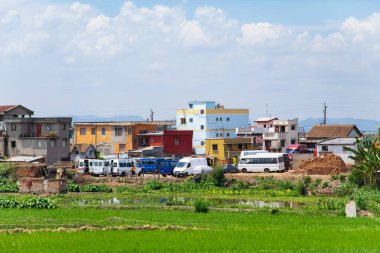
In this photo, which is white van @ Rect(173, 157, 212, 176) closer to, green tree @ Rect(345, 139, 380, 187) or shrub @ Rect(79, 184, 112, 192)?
shrub @ Rect(79, 184, 112, 192)

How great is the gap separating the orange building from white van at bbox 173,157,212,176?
2213 cm

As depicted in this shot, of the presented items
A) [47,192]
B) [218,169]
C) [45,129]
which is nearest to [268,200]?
[218,169]

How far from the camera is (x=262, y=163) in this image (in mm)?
60250

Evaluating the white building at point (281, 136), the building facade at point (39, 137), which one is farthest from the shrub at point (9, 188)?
the white building at point (281, 136)

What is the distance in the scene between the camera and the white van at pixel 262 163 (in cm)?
5969

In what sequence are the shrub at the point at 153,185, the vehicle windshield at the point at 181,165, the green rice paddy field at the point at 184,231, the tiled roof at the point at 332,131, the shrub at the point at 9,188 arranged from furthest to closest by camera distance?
the tiled roof at the point at 332,131
the vehicle windshield at the point at 181,165
the shrub at the point at 153,185
the shrub at the point at 9,188
the green rice paddy field at the point at 184,231

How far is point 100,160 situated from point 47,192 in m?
16.1

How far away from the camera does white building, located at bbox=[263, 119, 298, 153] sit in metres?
82.1

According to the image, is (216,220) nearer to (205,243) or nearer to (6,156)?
(205,243)

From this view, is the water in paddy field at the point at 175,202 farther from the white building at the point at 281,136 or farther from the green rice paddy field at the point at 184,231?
the white building at the point at 281,136

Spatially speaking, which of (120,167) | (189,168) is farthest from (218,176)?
(120,167)

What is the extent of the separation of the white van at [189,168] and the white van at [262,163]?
3098mm

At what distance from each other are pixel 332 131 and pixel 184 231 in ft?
205

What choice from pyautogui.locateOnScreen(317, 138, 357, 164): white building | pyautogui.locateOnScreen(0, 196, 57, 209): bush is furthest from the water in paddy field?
pyautogui.locateOnScreen(317, 138, 357, 164): white building
